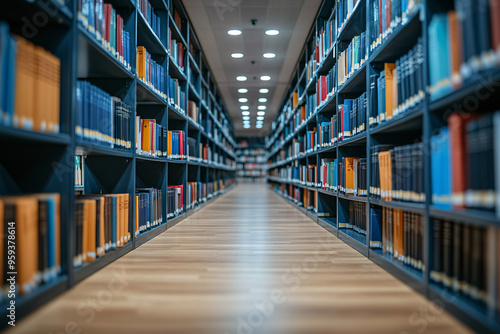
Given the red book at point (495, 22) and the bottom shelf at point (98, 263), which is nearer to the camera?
the red book at point (495, 22)

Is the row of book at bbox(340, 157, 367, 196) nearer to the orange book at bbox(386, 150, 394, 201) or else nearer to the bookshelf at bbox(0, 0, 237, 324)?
the orange book at bbox(386, 150, 394, 201)

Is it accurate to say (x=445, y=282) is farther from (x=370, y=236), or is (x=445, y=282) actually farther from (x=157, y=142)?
(x=157, y=142)

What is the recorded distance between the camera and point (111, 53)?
2029 millimetres

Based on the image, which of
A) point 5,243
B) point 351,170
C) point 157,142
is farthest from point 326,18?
point 5,243

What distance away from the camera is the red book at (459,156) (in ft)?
3.89

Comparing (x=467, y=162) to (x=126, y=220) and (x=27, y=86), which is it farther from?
(x=126, y=220)

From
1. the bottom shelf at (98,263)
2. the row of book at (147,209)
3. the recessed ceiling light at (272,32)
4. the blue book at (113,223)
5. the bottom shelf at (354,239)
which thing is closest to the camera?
the bottom shelf at (98,263)

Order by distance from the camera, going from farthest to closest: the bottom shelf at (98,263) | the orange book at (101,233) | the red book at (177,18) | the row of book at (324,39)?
the red book at (177,18)
the row of book at (324,39)
the orange book at (101,233)
the bottom shelf at (98,263)

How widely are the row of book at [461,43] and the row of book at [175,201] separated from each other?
277 cm

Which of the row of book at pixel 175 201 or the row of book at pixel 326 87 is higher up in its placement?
the row of book at pixel 326 87

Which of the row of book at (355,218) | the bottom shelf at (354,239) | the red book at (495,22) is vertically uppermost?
the red book at (495,22)

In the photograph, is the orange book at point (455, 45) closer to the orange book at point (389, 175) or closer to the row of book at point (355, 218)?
the orange book at point (389, 175)

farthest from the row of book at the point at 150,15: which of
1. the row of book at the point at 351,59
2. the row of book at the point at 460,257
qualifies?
the row of book at the point at 460,257

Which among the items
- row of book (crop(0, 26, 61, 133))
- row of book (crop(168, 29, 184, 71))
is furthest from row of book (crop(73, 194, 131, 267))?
row of book (crop(168, 29, 184, 71))
